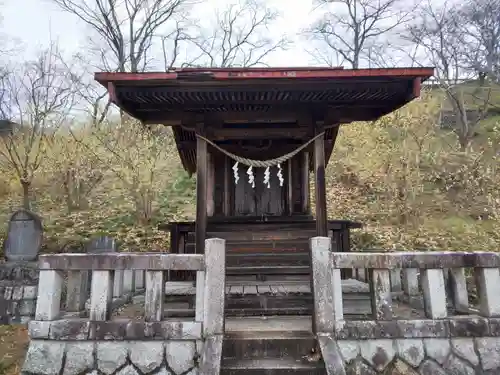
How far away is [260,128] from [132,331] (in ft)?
14.5

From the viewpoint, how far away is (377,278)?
4234 mm

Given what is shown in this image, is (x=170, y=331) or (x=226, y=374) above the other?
(x=170, y=331)

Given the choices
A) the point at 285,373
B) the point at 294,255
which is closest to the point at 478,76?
the point at 294,255

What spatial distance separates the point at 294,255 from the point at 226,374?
3632mm

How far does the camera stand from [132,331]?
4047 millimetres

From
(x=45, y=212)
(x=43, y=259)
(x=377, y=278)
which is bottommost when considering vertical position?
(x=377, y=278)

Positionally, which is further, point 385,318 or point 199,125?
point 199,125

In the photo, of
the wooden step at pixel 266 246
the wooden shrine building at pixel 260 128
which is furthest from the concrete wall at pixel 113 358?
the wooden step at pixel 266 246

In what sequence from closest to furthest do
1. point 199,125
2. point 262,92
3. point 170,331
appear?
point 170,331, point 262,92, point 199,125

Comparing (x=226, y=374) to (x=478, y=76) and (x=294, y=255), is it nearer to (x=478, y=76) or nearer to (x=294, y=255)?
(x=294, y=255)

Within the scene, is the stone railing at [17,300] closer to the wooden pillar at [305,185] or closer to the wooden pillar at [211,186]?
the wooden pillar at [211,186]

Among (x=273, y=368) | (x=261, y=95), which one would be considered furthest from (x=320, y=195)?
(x=273, y=368)

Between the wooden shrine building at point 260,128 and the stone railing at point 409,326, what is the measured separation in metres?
2.00

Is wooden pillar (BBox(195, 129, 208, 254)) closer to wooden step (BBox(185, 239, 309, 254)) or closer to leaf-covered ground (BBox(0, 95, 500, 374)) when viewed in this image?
wooden step (BBox(185, 239, 309, 254))
